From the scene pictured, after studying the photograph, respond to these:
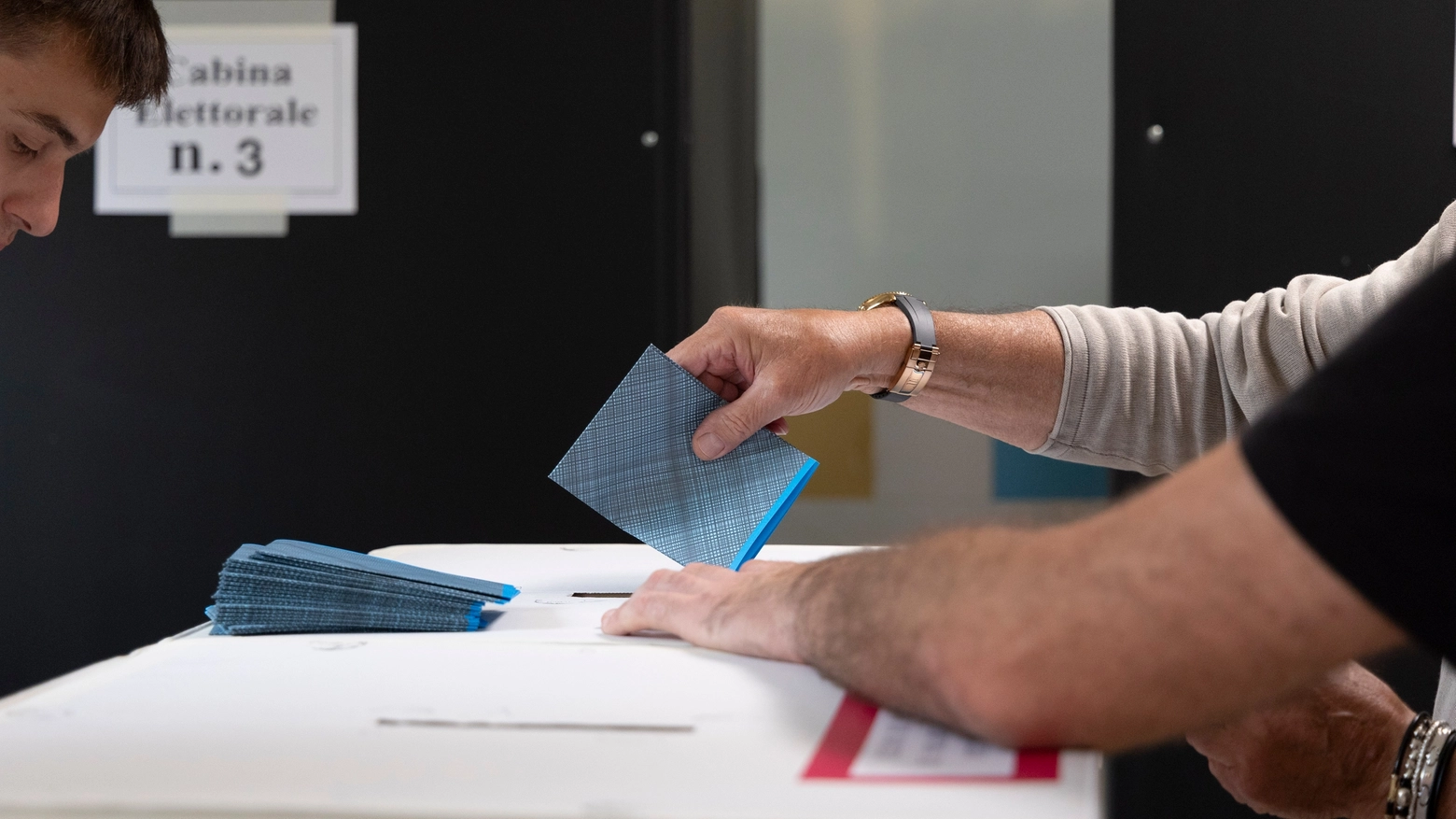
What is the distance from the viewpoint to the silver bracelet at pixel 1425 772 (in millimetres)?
860

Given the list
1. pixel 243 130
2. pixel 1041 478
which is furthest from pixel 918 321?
pixel 243 130

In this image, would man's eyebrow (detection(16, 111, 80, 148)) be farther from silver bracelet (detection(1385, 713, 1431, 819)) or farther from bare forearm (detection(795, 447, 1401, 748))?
silver bracelet (detection(1385, 713, 1431, 819))

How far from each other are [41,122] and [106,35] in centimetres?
12

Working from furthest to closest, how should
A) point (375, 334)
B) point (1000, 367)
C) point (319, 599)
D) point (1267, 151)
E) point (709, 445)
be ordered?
point (375, 334) → point (1267, 151) → point (1000, 367) → point (709, 445) → point (319, 599)

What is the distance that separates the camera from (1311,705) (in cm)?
92

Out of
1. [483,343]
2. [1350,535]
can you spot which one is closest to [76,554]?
[483,343]

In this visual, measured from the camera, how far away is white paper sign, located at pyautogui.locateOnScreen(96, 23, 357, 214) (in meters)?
2.02

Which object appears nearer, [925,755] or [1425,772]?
[925,755]

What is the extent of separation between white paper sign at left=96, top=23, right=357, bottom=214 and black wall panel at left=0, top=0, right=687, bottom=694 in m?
0.04

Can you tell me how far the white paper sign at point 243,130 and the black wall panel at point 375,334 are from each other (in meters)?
0.04

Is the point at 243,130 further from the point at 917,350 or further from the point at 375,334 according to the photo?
the point at 917,350

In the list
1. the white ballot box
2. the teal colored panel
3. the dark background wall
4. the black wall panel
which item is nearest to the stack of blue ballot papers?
the white ballot box

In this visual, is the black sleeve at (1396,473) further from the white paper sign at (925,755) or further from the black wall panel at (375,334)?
the black wall panel at (375,334)

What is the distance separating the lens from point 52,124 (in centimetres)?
119
